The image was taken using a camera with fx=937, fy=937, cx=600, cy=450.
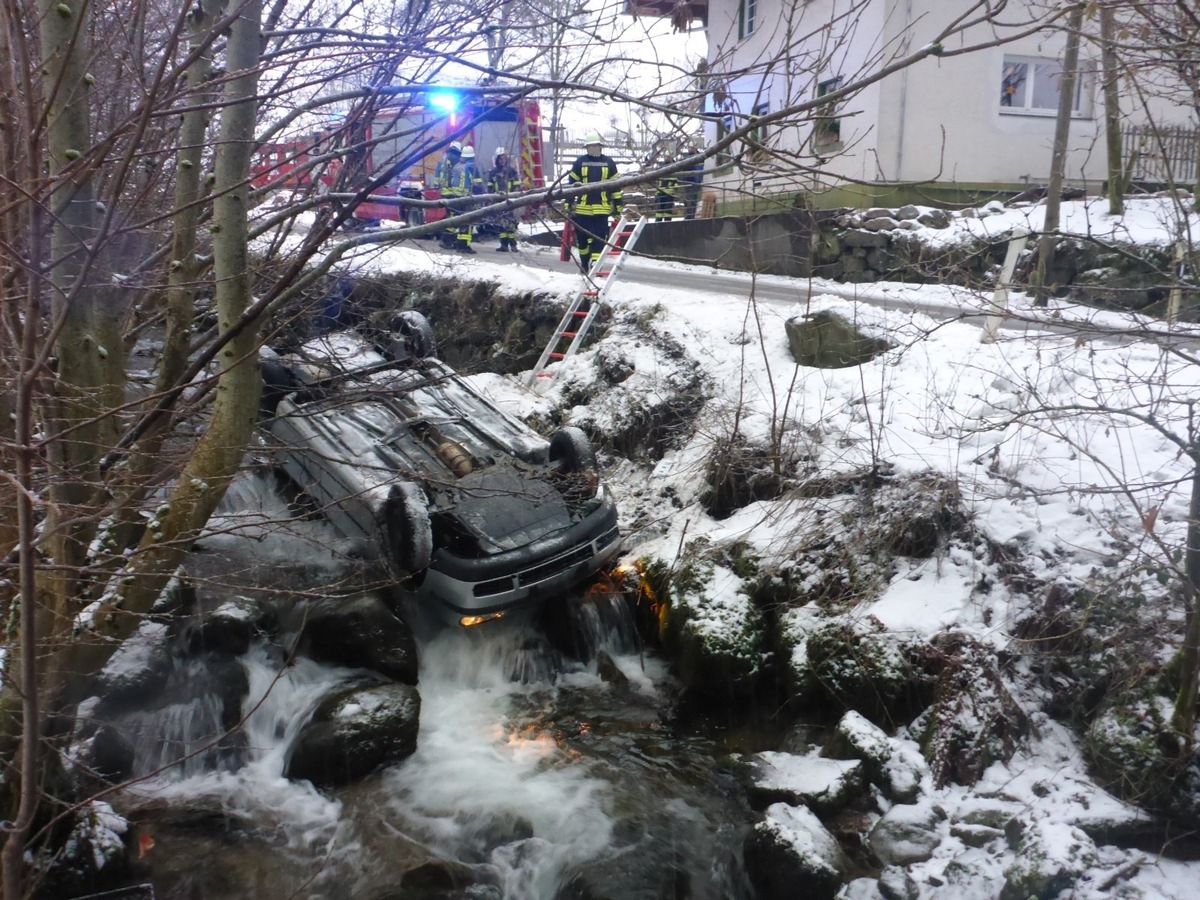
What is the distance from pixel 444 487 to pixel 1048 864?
151 inches

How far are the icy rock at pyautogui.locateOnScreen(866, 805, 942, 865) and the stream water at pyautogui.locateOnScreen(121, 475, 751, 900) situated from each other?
785mm

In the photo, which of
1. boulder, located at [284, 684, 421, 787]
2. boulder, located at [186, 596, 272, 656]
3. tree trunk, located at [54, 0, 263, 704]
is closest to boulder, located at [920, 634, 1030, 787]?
boulder, located at [284, 684, 421, 787]

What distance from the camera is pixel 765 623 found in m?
6.91

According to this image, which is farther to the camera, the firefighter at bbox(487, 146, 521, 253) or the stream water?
the firefighter at bbox(487, 146, 521, 253)

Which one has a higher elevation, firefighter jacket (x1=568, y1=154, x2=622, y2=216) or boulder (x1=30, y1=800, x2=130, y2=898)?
firefighter jacket (x1=568, y1=154, x2=622, y2=216)

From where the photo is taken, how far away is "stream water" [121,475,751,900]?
17.1ft

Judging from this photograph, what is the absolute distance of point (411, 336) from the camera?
8.85 metres

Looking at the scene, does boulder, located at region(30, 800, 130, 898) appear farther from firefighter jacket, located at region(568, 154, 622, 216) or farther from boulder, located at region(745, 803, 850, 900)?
firefighter jacket, located at region(568, 154, 622, 216)

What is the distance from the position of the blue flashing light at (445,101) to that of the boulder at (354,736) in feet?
12.8

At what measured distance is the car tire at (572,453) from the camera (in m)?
7.38

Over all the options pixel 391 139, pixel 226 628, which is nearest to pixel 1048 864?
pixel 391 139

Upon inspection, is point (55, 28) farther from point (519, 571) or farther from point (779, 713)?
point (779, 713)

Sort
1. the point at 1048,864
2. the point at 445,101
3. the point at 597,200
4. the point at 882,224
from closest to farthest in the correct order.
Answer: the point at 445,101, the point at 1048,864, the point at 597,200, the point at 882,224

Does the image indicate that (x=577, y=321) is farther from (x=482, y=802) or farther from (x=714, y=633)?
(x=482, y=802)
